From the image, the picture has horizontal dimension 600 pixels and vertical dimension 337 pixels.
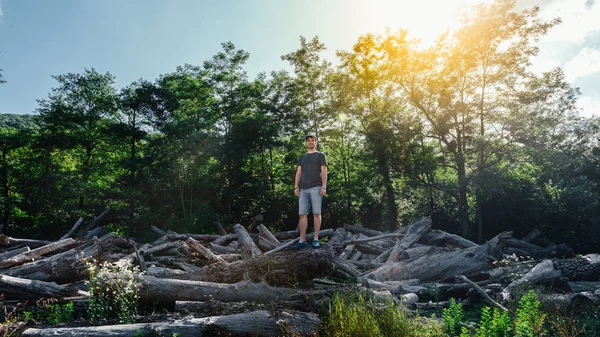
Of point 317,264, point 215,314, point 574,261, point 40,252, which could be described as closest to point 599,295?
point 574,261

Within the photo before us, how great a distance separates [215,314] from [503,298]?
5168 millimetres

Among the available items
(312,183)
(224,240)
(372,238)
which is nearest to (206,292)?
(312,183)

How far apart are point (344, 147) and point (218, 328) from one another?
25867 mm

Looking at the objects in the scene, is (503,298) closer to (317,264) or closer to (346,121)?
(317,264)

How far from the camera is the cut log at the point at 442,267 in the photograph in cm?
A: 969

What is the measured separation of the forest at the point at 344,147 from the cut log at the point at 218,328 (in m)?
19.1

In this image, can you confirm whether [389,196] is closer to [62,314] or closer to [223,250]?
[223,250]

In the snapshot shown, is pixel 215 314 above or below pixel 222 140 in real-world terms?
below

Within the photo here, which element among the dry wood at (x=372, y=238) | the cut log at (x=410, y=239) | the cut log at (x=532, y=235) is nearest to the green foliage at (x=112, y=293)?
the cut log at (x=410, y=239)

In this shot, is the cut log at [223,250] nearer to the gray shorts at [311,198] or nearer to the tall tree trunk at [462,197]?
the gray shorts at [311,198]

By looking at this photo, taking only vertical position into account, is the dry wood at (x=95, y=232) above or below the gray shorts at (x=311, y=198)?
below

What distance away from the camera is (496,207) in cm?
2477

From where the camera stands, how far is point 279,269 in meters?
7.53

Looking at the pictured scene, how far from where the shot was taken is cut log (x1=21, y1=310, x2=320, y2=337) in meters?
4.94
